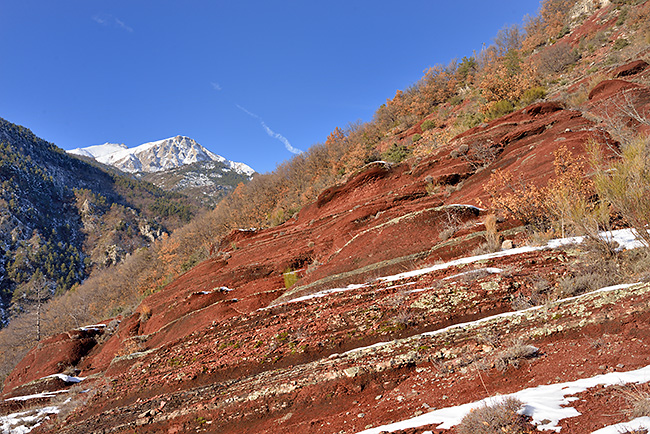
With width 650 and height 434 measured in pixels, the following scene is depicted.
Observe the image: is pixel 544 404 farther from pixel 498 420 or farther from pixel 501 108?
pixel 501 108

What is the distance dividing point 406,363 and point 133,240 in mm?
163252

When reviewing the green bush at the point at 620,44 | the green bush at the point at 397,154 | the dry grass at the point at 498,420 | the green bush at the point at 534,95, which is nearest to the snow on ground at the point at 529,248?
the dry grass at the point at 498,420

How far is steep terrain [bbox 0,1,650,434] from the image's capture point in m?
3.72

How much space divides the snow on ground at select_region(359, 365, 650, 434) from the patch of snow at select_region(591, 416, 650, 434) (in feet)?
0.28

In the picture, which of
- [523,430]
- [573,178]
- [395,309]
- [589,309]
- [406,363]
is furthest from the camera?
[573,178]

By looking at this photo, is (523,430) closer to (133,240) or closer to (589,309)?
(589,309)

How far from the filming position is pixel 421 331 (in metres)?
6.23

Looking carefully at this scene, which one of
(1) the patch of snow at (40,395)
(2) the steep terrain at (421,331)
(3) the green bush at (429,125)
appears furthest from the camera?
(3) the green bush at (429,125)

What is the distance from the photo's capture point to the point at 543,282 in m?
6.04

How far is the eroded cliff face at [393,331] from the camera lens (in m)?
4.05

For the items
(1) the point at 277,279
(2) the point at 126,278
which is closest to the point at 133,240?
A: (2) the point at 126,278

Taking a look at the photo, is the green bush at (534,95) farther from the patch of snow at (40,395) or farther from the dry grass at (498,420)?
the patch of snow at (40,395)

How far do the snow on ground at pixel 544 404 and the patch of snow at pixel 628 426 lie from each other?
9cm

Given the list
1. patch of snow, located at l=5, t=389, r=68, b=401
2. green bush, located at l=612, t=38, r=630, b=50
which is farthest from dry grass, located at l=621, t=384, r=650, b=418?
green bush, located at l=612, t=38, r=630, b=50
